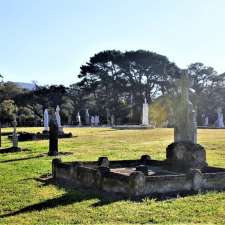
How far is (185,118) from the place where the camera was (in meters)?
16.6

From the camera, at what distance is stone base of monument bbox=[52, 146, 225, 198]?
1210 centimetres

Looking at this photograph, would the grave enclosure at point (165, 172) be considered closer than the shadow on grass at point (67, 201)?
No

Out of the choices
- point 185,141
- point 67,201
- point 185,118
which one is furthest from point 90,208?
point 185,118

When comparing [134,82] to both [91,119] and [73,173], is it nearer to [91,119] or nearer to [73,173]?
[91,119]

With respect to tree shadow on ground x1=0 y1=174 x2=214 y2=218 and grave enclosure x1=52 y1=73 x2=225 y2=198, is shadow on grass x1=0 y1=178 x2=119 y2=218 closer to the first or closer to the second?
tree shadow on ground x1=0 y1=174 x2=214 y2=218

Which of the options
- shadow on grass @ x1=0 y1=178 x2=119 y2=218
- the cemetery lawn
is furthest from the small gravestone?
shadow on grass @ x1=0 y1=178 x2=119 y2=218

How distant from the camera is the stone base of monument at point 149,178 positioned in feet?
39.7

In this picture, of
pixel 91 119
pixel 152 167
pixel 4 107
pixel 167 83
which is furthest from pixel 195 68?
pixel 152 167

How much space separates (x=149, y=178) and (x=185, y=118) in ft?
16.1

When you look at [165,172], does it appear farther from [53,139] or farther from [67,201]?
[53,139]

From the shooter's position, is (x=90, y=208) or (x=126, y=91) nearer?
(x=90, y=208)

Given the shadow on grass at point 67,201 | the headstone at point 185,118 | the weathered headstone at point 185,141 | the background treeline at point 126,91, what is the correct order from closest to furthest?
the shadow on grass at point 67,201
the weathered headstone at point 185,141
the headstone at point 185,118
the background treeline at point 126,91

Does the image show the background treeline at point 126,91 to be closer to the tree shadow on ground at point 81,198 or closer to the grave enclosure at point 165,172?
the grave enclosure at point 165,172

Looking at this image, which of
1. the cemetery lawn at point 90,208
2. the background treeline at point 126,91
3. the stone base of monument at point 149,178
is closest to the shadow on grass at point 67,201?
the cemetery lawn at point 90,208
